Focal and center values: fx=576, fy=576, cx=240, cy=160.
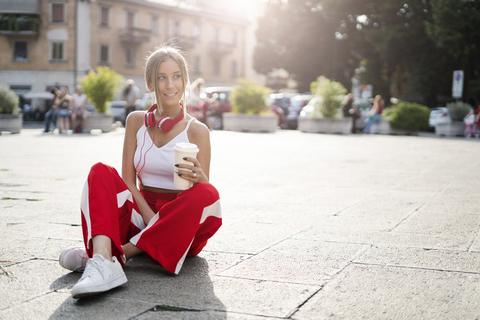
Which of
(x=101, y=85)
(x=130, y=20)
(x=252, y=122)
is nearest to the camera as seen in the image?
(x=101, y=85)

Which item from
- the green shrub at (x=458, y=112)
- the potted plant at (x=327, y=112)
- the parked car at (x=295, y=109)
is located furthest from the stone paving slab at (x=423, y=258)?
the parked car at (x=295, y=109)

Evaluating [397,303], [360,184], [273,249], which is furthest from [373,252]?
[360,184]

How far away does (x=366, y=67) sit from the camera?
3709 centimetres

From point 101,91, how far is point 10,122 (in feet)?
10.1

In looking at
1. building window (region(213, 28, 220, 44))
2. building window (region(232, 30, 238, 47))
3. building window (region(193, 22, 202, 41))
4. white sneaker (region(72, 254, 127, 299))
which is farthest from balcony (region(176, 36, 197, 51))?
white sneaker (region(72, 254, 127, 299))

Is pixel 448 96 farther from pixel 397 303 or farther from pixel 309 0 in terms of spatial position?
pixel 397 303

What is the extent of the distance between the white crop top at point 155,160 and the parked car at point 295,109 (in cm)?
2300

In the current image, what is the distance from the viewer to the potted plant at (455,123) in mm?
23219

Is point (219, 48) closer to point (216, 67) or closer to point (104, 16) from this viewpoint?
point (216, 67)

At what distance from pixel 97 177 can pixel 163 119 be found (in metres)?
0.62

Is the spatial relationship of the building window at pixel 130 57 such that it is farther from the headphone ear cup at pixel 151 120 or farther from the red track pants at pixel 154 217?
the red track pants at pixel 154 217

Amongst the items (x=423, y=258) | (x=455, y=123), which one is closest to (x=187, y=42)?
(x=455, y=123)

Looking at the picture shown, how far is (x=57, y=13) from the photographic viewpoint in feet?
140

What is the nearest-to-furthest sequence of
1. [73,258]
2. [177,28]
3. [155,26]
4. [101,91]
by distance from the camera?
[73,258] < [101,91] < [155,26] < [177,28]
